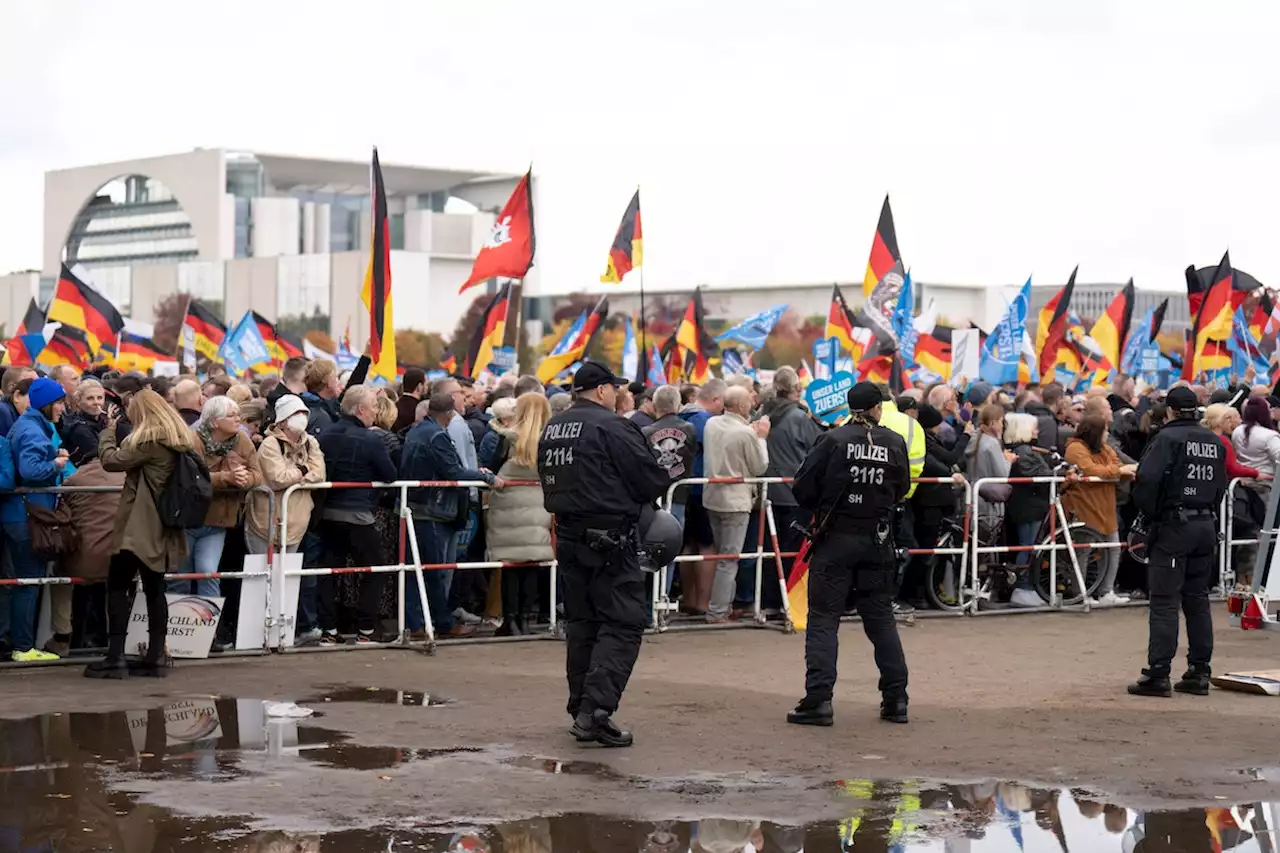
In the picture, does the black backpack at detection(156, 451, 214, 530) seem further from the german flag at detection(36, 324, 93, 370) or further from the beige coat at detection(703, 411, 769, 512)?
the german flag at detection(36, 324, 93, 370)

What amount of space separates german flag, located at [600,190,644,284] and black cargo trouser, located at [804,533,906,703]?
12.4 m

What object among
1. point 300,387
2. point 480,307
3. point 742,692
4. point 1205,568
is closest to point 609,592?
point 742,692

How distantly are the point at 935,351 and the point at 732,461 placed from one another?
18293 millimetres

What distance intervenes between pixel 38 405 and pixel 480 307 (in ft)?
309

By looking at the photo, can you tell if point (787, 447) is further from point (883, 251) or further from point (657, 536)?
point (883, 251)

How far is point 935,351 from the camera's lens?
32.3 m

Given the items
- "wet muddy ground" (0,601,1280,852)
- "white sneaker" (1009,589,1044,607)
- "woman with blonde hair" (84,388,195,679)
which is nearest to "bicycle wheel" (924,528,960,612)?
"white sneaker" (1009,589,1044,607)

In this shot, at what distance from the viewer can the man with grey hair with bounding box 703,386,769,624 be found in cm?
1460

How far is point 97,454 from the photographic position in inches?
500

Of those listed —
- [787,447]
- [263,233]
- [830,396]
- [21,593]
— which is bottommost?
[21,593]

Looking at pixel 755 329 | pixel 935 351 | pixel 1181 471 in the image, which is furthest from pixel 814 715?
pixel 755 329

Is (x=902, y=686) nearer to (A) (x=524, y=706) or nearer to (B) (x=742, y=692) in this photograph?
(B) (x=742, y=692)

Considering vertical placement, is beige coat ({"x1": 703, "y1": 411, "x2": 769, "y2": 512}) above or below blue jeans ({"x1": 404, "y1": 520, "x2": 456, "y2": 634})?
above

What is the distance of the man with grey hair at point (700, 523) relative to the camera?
14.9 metres
